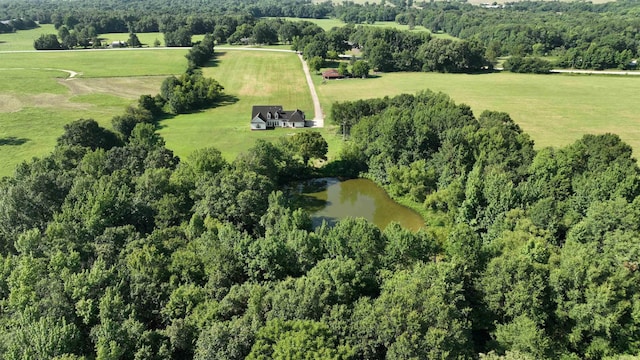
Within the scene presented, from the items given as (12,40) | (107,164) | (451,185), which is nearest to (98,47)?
(12,40)

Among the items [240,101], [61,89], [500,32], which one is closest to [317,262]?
[240,101]

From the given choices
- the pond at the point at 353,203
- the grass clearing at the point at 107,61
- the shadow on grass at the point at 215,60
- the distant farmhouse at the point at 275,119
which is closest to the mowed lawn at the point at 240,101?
the shadow on grass at the point at 215,60

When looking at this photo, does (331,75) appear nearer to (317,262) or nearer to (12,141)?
(12,141)

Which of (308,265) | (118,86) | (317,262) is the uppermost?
(118,86)

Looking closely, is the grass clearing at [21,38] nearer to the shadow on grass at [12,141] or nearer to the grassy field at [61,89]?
the grassy field at [61,89]

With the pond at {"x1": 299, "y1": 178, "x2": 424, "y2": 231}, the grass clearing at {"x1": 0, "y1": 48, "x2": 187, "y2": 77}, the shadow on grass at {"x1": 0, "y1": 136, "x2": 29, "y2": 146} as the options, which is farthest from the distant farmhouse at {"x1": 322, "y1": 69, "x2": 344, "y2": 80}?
the shadow on grass at {"x1": 0, "y1": 136, "x2": 29, "y2": 146}

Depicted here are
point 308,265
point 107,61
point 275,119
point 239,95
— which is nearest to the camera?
point 308,265
